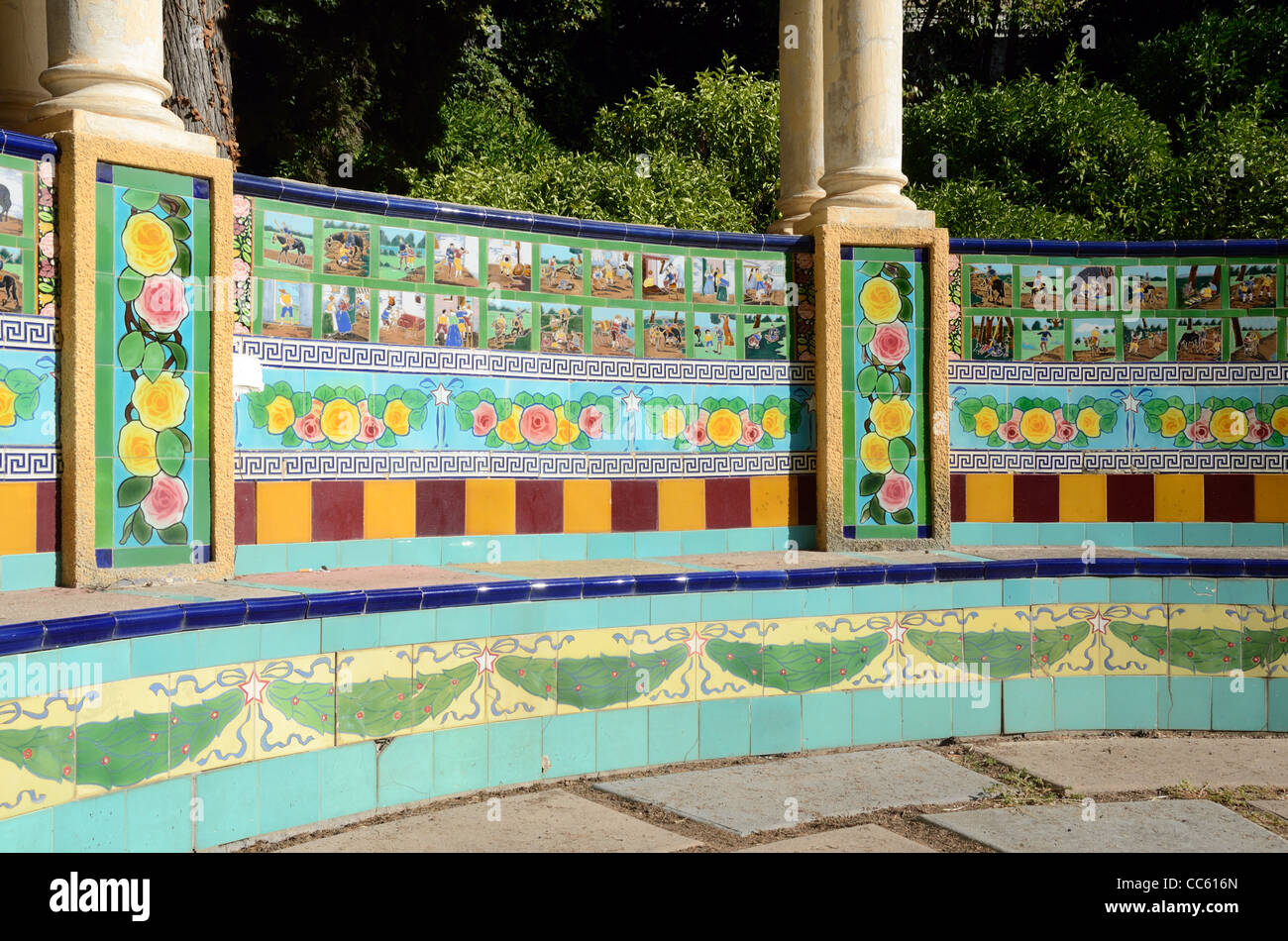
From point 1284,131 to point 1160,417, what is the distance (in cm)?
748

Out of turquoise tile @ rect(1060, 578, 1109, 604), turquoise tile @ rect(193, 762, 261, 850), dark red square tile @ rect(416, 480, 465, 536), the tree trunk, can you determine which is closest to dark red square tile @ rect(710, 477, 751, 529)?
dark red square tile @ rect(416, 480, 465, 536)

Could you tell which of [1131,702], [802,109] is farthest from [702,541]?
[802,109]

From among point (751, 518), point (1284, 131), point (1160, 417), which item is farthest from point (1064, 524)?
point (1284, 131)

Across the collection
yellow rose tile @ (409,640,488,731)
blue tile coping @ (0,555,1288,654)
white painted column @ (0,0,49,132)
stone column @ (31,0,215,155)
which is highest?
white painted column @ (0,0,49,132)

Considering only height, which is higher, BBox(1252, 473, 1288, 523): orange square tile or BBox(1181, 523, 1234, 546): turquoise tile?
BBox(1252, 473, 1288, 523): orange square tile

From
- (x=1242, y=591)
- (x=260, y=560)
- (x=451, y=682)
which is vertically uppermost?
(x=260, y=560)

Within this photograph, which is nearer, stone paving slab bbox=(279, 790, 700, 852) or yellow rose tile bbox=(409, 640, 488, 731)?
stone paving slab bbox=(279, 790, 700, 852)

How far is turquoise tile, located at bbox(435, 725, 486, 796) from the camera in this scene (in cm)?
418

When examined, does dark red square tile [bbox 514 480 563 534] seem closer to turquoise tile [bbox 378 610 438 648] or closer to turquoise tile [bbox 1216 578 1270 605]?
turquoise tile [bbox 378 610 438 648]

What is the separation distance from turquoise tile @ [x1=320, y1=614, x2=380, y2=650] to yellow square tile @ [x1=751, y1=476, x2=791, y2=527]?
233cm

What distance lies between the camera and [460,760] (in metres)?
4.23

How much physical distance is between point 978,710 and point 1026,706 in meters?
0.24

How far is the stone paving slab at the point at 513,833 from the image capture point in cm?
364

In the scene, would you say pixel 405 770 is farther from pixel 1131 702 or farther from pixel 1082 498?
pixel 1082 498
